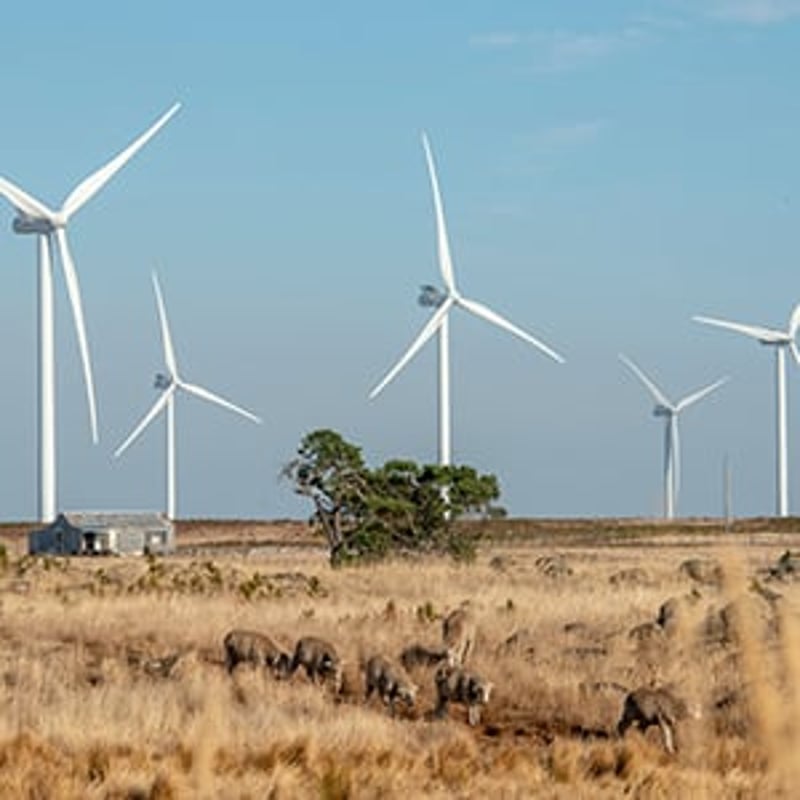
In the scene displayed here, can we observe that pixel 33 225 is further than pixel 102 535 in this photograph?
No

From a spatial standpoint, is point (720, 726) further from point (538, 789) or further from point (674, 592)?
point (674, 592)

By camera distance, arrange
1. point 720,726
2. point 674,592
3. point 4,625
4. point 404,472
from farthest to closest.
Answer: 1. point 404,472
2. point 674,592
3. point 4,625
4. point 720,726

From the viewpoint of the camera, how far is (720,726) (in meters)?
18.7

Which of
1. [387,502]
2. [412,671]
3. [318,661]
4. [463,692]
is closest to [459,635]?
[412,671]

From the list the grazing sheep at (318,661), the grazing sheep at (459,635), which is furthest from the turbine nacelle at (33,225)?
the grazing sheep at (318,661)

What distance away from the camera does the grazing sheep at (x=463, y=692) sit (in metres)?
20.8

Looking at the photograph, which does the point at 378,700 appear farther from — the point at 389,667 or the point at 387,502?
the point at 387,502

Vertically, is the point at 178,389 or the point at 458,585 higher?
the point at 178,389

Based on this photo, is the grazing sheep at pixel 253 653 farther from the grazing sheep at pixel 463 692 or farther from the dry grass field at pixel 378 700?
the grazing sheep at pixel 463 692

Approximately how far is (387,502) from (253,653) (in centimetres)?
3458

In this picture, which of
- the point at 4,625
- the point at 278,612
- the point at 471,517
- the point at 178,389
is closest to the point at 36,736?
the point at 4,625

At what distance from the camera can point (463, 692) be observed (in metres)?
20.9

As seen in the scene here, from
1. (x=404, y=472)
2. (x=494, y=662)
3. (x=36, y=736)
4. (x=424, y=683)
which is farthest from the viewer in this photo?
(x=404, y=472)

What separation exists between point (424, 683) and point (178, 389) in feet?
240
